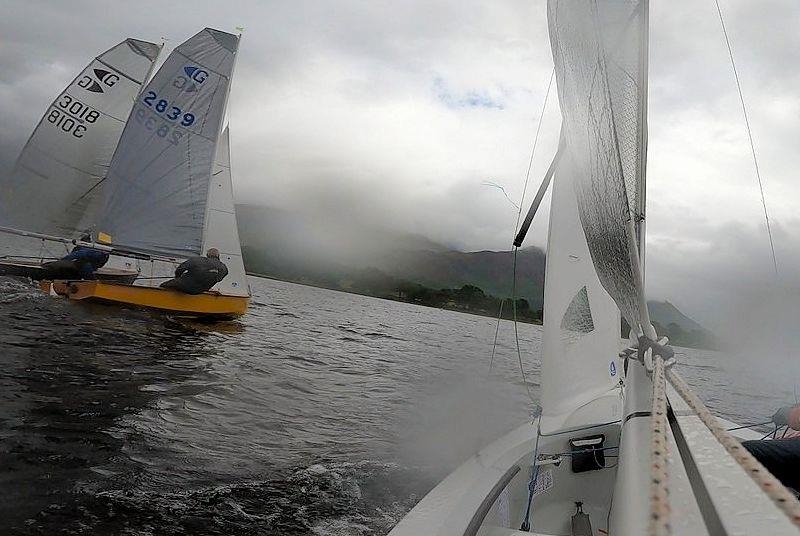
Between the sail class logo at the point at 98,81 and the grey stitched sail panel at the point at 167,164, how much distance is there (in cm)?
358

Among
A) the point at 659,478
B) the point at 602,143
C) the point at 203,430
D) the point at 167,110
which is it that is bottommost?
the point at 203,430

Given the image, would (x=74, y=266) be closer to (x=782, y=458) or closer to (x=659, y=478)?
(x=782, y=458)

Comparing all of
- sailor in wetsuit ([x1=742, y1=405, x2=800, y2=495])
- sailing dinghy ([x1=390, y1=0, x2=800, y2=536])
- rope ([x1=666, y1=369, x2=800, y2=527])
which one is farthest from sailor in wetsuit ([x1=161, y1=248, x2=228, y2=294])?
rope ([x1=666, y1=369, x2=800, y2=527])

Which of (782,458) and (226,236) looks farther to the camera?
(226,236)

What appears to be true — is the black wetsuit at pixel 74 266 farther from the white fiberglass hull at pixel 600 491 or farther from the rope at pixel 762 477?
the rope at pixel 762 477

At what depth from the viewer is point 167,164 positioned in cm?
1666

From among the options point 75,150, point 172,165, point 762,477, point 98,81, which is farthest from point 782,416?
point 98,81

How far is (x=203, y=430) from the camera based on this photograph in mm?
6098

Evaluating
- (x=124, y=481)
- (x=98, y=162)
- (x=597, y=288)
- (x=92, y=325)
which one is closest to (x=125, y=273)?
(x=98, y=162)

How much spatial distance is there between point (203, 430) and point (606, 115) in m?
5.52

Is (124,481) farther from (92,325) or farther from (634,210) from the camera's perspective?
(92,325)

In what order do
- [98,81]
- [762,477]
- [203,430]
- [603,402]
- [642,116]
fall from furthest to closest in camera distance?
[98,81], [203,430], [603,402], [642,116], [762,477]

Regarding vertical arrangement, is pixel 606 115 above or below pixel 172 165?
below

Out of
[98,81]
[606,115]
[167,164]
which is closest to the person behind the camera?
[606,115]
